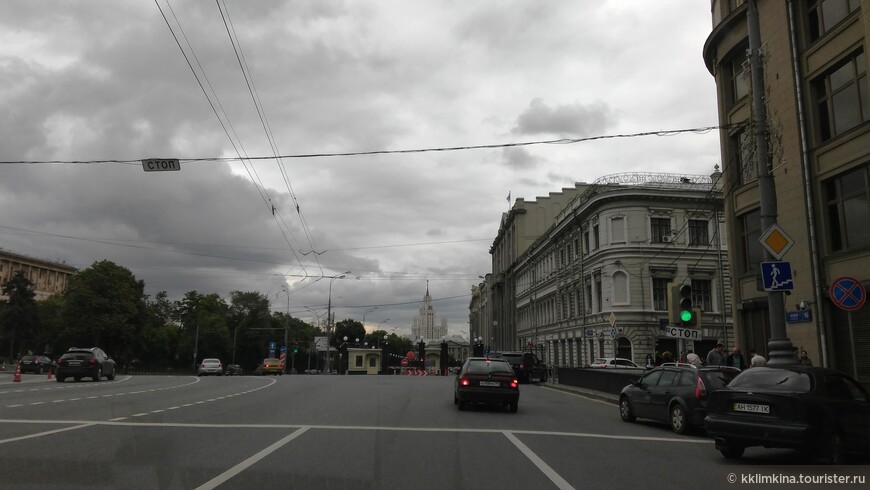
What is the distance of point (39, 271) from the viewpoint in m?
115

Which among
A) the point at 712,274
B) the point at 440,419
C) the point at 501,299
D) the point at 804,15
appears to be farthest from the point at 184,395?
the point at 501,299

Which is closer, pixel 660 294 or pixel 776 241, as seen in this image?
pixel 776 241

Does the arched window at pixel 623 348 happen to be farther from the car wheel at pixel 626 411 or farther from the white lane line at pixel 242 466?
the white lane line at pixel 242 466

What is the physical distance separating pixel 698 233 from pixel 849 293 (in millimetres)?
36915

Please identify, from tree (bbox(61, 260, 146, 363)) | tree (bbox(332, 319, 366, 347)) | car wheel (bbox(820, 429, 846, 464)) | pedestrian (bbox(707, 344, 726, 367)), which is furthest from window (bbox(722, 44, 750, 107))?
tree (bbox(332, 319, 366, 347))

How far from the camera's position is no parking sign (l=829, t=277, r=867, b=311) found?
37.4 ft

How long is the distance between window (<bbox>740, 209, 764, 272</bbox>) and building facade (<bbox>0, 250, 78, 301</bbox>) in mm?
104694

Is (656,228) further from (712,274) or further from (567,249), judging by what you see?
(567,249)

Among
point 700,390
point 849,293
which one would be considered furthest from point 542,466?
point 849,293

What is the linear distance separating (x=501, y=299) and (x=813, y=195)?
79.0 meters

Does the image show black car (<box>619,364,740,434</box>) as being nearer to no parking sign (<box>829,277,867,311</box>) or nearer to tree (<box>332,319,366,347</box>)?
no parking sign (<box>829,277,867,311</box>)

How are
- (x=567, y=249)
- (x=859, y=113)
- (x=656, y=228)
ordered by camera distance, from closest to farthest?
(x=859, y=113)
(x=656, y=228)
(x=567, y=249)

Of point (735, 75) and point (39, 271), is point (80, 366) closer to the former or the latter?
point (735, 75)

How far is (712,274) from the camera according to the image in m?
45.8
